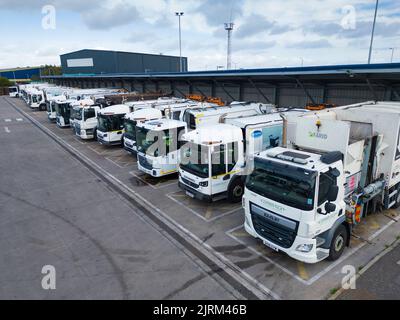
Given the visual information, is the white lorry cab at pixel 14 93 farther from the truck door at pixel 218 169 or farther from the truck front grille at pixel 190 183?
the truck door at pixel 218 169

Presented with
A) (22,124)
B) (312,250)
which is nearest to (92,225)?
(312,250)

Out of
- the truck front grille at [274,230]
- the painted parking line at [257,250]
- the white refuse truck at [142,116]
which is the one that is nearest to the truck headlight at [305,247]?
the truck front grille at [274,230]

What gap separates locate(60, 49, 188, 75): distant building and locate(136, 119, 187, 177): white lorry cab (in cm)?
4193

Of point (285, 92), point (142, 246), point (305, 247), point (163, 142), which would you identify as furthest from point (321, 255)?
point (285, 92)

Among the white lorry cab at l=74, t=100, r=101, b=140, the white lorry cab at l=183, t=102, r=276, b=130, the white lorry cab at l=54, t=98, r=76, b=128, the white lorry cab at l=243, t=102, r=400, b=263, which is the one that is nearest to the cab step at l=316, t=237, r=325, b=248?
the white lorry cab at l=243, t=102, r=400, b=263

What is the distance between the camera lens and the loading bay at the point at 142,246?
6.12 meters

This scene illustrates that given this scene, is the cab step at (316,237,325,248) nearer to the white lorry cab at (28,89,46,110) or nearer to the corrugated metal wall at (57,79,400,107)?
the corrugated metal wall at (57,79,400,107)

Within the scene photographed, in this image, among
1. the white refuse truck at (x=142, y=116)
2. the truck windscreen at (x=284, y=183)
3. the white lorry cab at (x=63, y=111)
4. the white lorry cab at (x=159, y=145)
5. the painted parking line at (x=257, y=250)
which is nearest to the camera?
the truck windscreen at (x=284, y=183)

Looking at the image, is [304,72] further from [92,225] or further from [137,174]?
[92,225]

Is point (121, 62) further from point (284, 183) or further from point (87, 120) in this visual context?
point (284, 183)

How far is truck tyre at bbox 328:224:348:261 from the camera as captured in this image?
6.58 m

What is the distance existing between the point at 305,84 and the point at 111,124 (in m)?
12.0

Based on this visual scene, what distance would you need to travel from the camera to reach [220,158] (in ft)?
30.6

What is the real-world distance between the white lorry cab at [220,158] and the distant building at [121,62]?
44.7 metres
